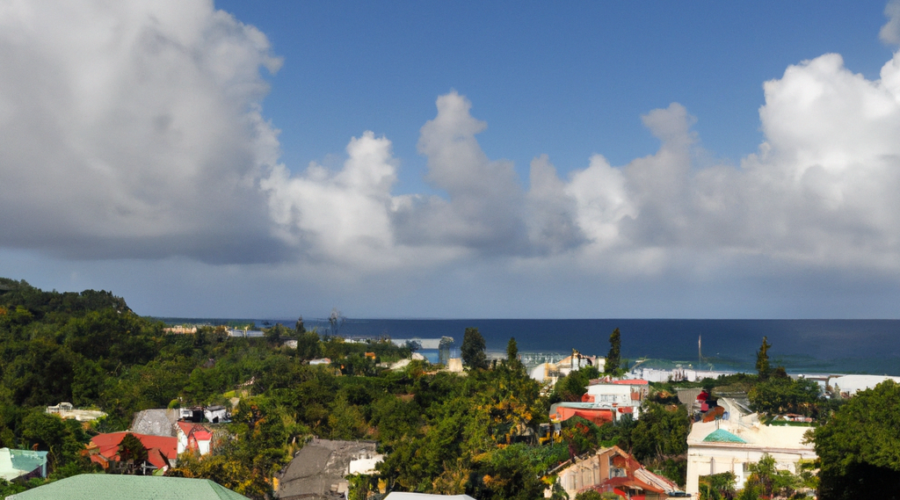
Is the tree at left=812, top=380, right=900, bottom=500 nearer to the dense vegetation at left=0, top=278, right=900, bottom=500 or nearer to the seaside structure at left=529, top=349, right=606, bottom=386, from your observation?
the dense vegetation at left=0, top=278, right=900, bottom=500

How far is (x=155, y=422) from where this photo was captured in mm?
34625

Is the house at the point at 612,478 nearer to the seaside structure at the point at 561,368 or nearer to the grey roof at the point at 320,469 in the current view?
the grey roof at the point at 320,469

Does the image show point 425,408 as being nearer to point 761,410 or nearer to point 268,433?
point 268,433

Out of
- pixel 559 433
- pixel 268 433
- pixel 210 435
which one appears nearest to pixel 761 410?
pixel 559 433

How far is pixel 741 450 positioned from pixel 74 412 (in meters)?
35.3

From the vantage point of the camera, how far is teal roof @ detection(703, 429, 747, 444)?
23.9 meters

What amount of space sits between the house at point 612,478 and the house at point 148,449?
16.0 metres

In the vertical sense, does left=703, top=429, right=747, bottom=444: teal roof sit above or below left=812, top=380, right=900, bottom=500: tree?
below

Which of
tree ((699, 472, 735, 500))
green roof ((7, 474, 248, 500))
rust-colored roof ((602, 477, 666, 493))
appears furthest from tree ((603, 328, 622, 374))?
green roof ((7, 474, 248, 500))

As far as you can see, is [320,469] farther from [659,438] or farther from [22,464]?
[659,438]

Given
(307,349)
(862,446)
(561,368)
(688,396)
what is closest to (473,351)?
(561,368)

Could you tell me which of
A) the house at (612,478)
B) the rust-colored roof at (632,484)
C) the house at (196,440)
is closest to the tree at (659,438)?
the house at (612,478)

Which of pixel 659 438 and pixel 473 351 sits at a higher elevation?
pixel 473 351

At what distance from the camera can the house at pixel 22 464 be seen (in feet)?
76.4
